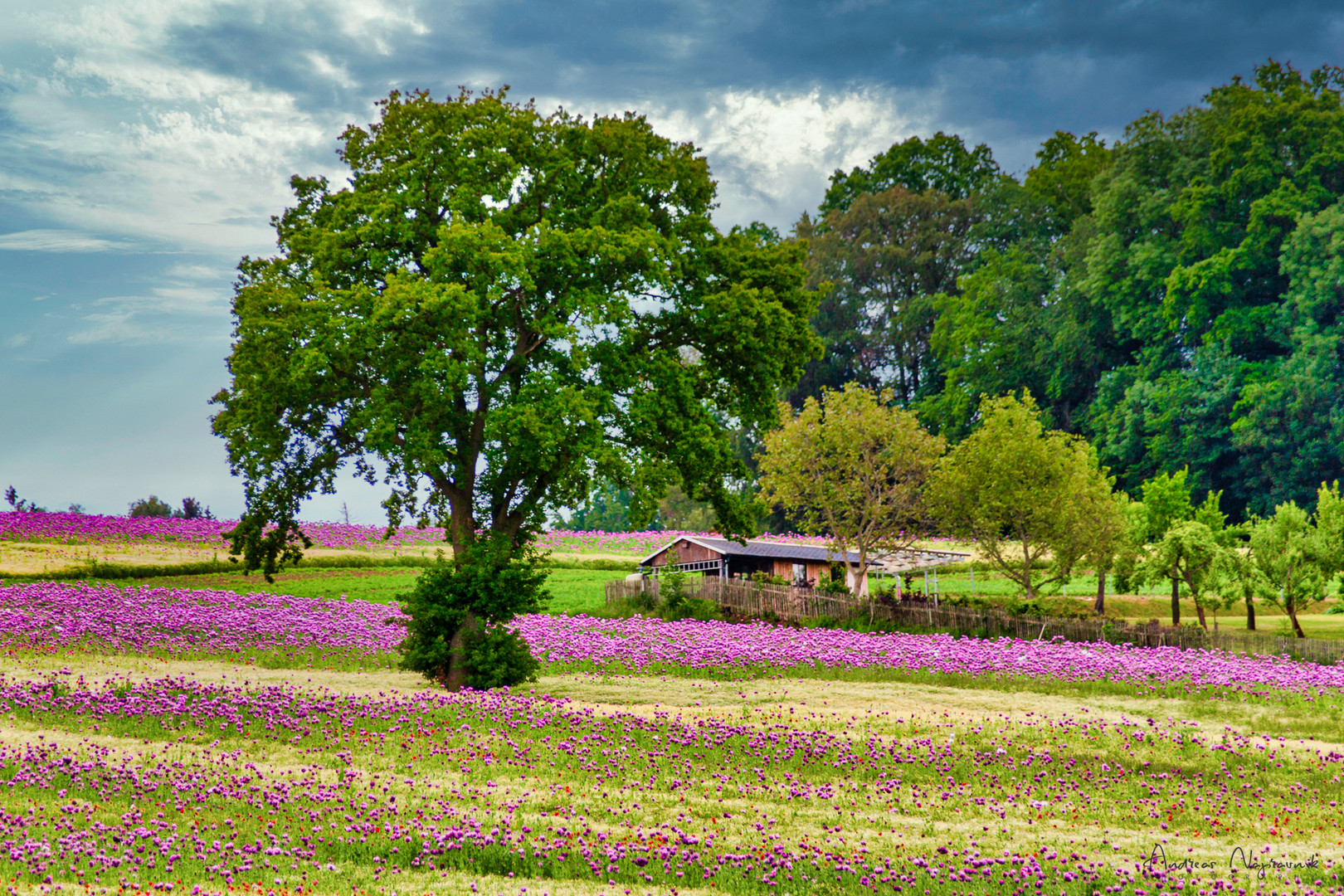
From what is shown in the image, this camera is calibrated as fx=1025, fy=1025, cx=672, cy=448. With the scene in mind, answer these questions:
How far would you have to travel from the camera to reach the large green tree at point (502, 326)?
1975 cm

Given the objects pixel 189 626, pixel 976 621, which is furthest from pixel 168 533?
pixel 976 621

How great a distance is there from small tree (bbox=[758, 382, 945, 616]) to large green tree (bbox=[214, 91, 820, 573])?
13915 mm

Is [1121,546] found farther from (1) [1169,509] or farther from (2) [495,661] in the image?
(2) [495,661]

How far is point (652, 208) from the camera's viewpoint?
23.8m

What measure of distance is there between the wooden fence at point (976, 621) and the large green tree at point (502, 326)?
913cm

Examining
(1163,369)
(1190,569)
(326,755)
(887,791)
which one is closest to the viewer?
(887,791)

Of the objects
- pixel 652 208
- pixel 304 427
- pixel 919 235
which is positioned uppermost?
pixel 919 235

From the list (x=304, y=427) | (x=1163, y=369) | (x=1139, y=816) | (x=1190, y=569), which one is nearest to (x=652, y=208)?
(x=304, y=427)

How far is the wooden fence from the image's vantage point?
92.5ft

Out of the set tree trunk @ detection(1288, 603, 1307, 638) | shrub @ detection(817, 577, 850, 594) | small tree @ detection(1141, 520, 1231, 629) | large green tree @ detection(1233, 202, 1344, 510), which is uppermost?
large green tree @ detection(1233, 202, 1344, 510)

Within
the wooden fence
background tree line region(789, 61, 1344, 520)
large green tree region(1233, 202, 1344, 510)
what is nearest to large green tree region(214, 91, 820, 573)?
the wooden fence

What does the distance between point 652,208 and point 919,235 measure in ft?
176

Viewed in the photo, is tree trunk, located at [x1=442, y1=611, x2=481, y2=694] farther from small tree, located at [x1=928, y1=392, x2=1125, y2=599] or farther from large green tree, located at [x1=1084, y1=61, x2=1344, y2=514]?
large green tree, located at [x1=1084, y1=61, x2=1344, y2=514]

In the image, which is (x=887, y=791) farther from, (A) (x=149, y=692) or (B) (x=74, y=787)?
(A) (x=149, y=692)
